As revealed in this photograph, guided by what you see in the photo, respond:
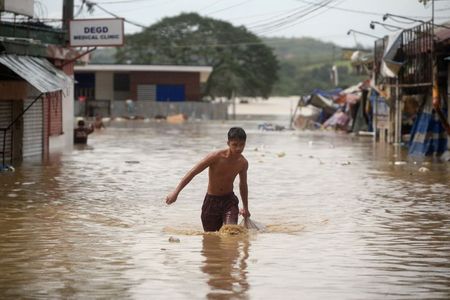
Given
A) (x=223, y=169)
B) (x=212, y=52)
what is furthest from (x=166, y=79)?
(x=223, y=169)

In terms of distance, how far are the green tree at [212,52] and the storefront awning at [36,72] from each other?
54.4m

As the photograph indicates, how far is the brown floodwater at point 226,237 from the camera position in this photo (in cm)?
766

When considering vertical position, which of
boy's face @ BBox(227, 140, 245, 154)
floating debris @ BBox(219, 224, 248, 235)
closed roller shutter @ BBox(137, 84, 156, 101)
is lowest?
floating debris @ BBox(219, 224, 248, 235)

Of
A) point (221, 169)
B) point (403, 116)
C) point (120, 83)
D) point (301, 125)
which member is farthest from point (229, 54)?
point (221, 169)

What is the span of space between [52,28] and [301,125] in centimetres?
2649

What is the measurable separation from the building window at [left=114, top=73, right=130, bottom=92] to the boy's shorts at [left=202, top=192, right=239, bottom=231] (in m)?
58.7

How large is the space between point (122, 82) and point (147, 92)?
8.67ft

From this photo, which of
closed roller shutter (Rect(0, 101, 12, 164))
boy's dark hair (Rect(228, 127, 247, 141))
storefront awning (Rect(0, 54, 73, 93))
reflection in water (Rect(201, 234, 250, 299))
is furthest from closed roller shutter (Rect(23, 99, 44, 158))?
boy's dark hair (Rect(228, 127, 247, 141))

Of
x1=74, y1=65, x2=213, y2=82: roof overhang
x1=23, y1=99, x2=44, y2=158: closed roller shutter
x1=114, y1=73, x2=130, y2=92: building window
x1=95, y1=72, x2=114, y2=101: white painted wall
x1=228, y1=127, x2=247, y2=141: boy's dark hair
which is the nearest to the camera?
x1=228, y1=127, x2=247, y2=141: boy's dark hair

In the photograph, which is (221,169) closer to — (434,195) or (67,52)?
(434,195)

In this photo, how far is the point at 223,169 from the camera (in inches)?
407

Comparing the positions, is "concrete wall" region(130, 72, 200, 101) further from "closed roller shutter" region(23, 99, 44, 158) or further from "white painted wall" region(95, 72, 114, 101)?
"closed roller shutter" region(23, 99, 44, 158)

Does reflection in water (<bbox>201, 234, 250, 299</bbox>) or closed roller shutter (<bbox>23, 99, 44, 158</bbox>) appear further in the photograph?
closed roller shutter (<bbox>23, 99, 44, 158</bbox>)

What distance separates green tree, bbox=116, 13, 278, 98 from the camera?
8294 cm
